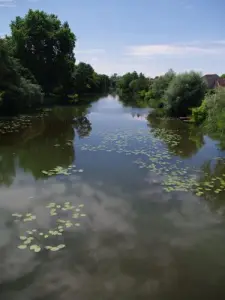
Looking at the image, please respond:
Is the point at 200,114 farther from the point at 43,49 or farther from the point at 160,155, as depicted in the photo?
the point at 43,49

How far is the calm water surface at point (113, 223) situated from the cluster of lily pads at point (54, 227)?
0.04 m

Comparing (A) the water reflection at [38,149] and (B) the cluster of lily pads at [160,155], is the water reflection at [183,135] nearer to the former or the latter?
(B) the cluster of lily pads at [160,155]

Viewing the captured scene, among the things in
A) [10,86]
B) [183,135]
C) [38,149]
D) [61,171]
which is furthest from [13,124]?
[183,135]

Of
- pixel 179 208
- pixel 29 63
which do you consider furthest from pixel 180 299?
pixel 29 63

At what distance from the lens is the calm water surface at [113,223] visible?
5582mm

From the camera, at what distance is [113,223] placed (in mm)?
7719

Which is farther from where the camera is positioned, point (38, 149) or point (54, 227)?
point (38, 149)

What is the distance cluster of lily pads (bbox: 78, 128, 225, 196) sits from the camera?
1048 centimetres

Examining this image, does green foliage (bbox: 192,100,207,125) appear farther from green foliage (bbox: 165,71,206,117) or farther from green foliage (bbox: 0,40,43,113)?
green foliage (bbox: 0,40,43,113)

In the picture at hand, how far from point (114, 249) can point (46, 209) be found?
97.6 inches

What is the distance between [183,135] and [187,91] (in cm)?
1047

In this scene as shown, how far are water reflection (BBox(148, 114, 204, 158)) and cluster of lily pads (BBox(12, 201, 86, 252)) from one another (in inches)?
309

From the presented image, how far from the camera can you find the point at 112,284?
5543mm

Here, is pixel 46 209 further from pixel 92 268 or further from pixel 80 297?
pixel 80 297
